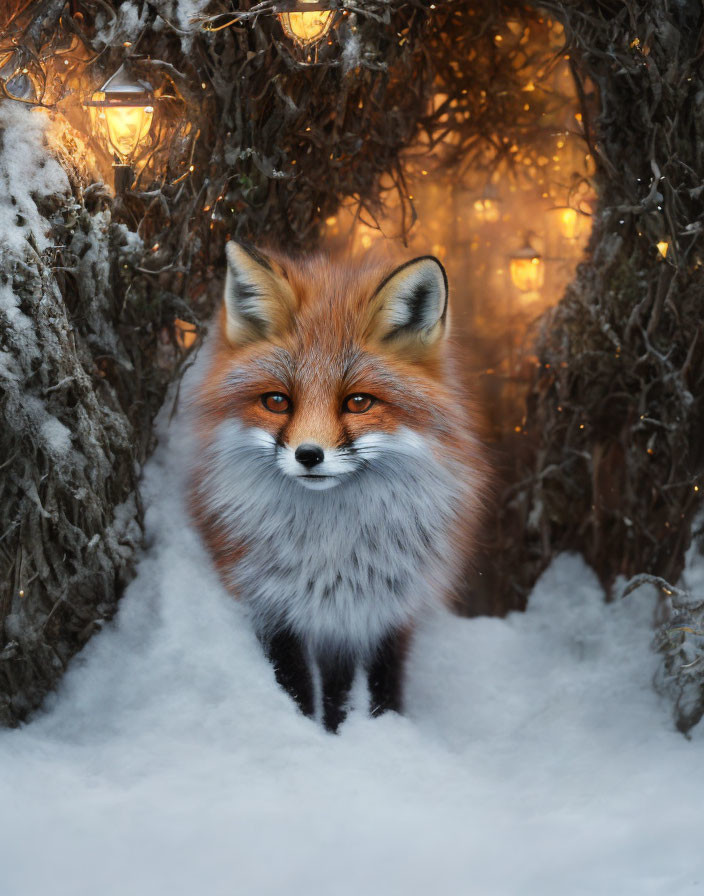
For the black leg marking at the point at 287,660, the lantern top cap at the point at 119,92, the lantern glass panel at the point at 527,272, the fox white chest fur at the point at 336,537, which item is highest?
the lantern top cap at the point at 119,92

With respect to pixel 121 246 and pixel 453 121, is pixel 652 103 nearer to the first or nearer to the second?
pixel 453 121

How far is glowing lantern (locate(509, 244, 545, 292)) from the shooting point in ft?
9.16

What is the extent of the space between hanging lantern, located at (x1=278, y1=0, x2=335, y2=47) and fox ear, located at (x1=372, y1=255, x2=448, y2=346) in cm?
70

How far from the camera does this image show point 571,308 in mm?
2625

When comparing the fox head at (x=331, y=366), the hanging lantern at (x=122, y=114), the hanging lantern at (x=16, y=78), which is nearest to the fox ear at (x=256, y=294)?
the fox head at (x=331, y=366)

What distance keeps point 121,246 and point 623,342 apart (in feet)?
4.57

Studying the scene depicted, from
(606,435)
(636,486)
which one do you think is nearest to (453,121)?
(606,435)

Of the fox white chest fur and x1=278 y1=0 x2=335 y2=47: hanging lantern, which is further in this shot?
x1=278 y1=0 x2=335 y2=47: hanging lantern

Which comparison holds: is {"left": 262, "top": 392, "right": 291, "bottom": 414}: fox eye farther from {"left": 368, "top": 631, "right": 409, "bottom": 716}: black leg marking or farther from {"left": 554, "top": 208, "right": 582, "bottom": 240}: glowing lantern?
{"left": 554, "top": 208, "right": 582, "bottom": 240}: glowing lantern

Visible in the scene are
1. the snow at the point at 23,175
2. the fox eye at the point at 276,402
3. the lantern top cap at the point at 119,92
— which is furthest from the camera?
the lantern top cap at the point at 119,92

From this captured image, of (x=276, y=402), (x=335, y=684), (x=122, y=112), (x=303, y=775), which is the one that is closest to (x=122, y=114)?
(x=122, y=112)

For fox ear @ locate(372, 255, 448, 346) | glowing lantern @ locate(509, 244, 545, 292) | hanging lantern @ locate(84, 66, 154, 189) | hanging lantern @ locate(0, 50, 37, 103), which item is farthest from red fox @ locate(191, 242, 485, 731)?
glowing lantern @ locate(509, 244, 545, 292)

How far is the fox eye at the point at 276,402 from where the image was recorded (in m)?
1.78

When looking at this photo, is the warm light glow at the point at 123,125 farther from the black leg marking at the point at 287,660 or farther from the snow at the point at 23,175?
the black leg marking at the point at 287,660
